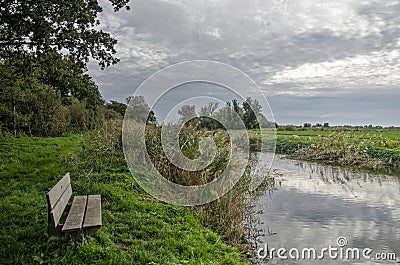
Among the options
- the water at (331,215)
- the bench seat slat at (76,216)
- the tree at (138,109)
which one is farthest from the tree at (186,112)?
the water at (331,215)

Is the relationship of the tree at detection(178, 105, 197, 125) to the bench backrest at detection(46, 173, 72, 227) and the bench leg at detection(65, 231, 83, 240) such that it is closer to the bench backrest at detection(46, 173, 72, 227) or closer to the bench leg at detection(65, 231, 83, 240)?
the bench backrest at detection(46, 173, 72, 227)

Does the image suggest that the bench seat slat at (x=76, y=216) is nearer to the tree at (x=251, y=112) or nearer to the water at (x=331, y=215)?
the water at (x=331, y=215)

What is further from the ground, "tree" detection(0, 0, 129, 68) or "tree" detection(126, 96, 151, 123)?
"tree" detection(0, 0, 129, 68)

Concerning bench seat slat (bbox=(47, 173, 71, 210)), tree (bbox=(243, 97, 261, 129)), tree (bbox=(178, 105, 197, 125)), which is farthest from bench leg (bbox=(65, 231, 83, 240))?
tree (bbox=(243, 97, 261, 129))

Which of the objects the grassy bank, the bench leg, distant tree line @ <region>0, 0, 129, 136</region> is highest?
distant tree line @ <region>0, 0, 129, 136</region>

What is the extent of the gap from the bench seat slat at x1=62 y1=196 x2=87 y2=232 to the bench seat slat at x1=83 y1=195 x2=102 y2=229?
0.21ft

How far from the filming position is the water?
21.0ft

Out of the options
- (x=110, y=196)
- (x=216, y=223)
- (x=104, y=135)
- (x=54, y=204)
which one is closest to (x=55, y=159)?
(x=104, y=135)

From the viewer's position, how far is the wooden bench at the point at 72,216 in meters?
3.98

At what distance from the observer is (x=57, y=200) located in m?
4.40

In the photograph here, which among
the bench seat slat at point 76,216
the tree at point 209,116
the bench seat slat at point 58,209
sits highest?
the tree at point 209,116

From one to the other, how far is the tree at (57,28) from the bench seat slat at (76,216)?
3.21 meters

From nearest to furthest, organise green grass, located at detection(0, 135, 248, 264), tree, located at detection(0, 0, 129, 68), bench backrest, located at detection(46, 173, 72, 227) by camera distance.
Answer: bench backrest, located at detection(46, 173, 72, 227) → green grass, located at detection(0, 135, 248, 264) → tree, located at detection(0, 0, 129, 68)

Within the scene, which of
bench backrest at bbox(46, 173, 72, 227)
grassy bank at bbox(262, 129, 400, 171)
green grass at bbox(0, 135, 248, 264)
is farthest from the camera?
grassy bank at bbox(262, 129, 400, 171)
